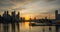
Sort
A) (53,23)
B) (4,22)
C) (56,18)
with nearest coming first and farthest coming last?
(56,18), (53,23), (4,22)

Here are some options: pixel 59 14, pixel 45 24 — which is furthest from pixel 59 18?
pixel 45 24

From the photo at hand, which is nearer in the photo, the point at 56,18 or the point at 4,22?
the point at 56,18

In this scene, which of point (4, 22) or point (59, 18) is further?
point (4, 22)

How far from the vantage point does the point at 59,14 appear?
6206 cm

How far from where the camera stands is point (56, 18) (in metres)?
61.1

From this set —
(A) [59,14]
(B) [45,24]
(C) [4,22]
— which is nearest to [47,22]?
(B) [45,24]

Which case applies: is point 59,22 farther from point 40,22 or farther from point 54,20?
point 40,22

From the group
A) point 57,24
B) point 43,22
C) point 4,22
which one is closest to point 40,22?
point 43,22

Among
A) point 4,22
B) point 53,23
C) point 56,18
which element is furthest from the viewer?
point 4,22

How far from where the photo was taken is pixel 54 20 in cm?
6544

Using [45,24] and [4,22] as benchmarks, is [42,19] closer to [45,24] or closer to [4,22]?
[45,24]

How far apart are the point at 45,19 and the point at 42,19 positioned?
1.05 m

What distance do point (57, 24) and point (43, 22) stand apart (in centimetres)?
497

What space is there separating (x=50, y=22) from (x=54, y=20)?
1590 millimetres
